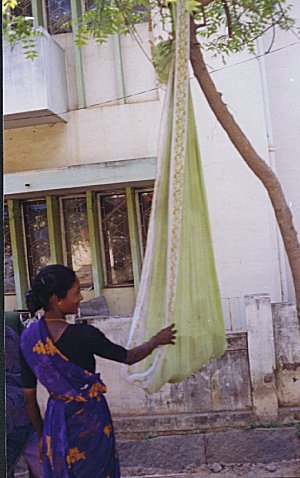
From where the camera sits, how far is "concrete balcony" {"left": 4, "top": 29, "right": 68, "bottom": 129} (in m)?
3.03

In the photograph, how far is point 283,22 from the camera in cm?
267

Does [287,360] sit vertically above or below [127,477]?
above

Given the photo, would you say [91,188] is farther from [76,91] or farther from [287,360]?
[287,360]

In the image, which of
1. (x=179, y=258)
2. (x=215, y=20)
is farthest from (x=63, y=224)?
(x=215, y=20)

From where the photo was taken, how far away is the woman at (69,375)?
1994 millimetres

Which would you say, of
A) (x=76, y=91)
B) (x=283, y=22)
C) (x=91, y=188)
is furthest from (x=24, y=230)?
(x=283, y=22)

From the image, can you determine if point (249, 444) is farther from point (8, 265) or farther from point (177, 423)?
point (8, 265)

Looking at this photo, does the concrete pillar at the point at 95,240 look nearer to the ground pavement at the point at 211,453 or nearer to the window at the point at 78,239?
the window at the point at 78,239

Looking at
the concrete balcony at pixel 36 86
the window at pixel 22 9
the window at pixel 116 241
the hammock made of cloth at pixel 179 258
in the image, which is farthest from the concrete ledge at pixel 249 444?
the window at pixel 22 9

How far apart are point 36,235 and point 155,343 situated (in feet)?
3.37

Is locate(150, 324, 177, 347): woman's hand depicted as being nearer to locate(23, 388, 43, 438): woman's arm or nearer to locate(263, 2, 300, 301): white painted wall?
locate(23, 388, 43, 438): woman's arm

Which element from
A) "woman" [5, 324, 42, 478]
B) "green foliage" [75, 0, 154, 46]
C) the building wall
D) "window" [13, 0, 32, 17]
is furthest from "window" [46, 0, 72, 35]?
"woman" [5, 324, 42, 478]

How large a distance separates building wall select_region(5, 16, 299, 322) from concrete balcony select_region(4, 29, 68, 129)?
0.06 metres

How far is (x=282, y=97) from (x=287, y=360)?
145cm
